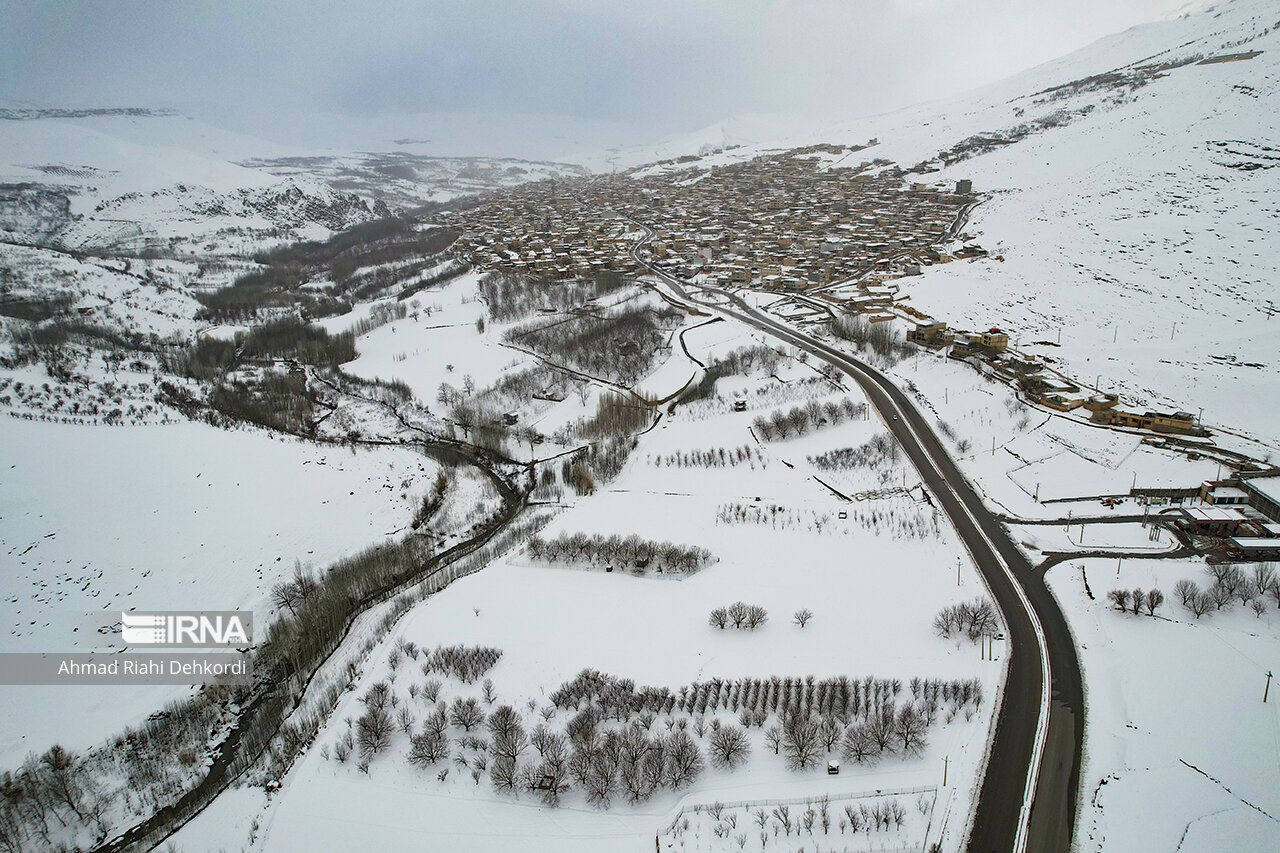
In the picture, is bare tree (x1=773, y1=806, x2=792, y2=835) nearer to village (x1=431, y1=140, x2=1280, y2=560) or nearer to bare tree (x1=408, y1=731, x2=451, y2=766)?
bare tree (x1=408, y1=731, x2=451, y2=766)

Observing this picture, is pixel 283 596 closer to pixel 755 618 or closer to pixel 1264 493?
pixel 755 618

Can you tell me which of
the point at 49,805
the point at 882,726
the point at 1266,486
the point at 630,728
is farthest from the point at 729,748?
the point at 1266,486

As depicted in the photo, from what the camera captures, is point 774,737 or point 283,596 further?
point 283,596

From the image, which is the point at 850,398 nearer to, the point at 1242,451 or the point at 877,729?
the point at 1242,451

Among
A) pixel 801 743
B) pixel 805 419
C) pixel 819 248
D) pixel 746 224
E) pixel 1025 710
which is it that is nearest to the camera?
pixel 801 743

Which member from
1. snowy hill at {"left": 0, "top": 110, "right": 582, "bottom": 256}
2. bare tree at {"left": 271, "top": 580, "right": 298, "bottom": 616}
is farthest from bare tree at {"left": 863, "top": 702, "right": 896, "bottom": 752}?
snowy hill at {"left": 0, "top": 110, "right": 582, "bottom": 256}

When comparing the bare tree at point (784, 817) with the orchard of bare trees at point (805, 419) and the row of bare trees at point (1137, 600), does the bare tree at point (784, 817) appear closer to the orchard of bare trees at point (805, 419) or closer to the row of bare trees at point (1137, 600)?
the row of bare trees at point (1137, 600)

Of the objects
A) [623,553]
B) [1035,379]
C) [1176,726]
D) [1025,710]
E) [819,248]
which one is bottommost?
[1176,726]
